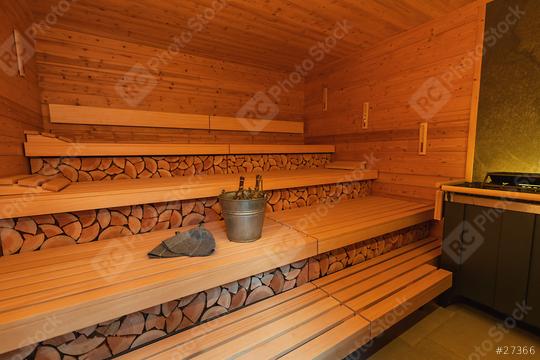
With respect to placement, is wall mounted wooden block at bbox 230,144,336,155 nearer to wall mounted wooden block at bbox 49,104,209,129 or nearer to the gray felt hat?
wall mounted wooden block at bbox 49,104,209,129

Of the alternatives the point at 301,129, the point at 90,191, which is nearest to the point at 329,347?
the point at 90,191

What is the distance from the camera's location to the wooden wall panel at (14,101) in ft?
5.50

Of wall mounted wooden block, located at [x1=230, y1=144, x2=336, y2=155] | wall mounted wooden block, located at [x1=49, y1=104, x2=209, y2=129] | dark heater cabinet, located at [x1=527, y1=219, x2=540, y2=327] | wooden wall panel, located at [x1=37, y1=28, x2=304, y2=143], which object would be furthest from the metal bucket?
wooden wall panel, located at [x1=37, y1=28, x2=304, y2=143]

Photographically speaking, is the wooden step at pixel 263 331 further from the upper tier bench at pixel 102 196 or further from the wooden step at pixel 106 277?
the upper tier bench at pixel 102 196

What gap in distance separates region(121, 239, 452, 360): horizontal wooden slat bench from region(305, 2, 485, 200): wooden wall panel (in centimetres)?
120

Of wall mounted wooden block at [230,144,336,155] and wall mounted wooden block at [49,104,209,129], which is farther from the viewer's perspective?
wall mounted wooden block at [230,144,336,155]

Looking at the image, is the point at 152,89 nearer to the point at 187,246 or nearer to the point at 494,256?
the point at 187,246

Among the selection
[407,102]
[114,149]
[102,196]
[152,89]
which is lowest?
[102,196]

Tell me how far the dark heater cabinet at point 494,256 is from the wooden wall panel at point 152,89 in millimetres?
2863

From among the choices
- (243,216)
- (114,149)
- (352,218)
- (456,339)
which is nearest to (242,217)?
(243,216)

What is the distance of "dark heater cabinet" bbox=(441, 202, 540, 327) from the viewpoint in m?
1.70

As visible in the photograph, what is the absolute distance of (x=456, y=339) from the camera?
178 centimetres

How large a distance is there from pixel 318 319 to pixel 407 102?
2.54 meters

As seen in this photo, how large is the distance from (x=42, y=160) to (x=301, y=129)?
3.39 meters
